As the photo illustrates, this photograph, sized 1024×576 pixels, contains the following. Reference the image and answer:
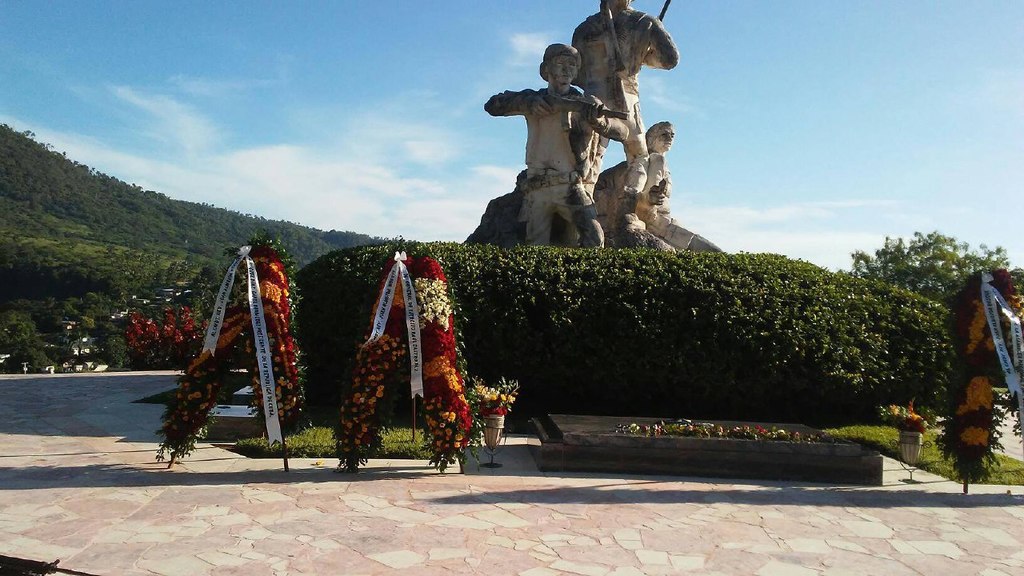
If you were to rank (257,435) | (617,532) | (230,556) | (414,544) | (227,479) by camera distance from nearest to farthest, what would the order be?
(230,556) < (414,544) < (617,532) < (227,479) < (257,435)

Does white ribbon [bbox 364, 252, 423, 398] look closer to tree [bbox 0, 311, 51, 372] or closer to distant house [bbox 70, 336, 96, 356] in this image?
tree [bbox 0, 311, 51, 372]

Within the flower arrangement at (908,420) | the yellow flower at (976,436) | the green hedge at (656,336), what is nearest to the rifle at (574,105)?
the green hedge at (656,336)

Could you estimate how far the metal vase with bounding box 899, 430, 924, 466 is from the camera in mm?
7609

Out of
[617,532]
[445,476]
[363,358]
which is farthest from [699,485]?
[363,358]

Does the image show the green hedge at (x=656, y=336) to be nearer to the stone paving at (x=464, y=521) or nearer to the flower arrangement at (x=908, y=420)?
the flower arrangement at (x=908, y=420)

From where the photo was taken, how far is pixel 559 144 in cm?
1206

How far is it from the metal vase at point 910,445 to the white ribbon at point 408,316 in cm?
495

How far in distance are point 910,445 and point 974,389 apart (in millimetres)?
857

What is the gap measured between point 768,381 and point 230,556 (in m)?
7.36

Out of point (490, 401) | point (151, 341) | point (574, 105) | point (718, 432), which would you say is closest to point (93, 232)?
point (151, 341)

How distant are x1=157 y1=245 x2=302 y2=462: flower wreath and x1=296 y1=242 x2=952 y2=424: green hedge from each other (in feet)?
8.92

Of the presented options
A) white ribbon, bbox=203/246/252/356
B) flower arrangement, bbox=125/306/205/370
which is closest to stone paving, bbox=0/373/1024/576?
white ribbon, bbox=203/246/252/356

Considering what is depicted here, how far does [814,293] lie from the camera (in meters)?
10.5

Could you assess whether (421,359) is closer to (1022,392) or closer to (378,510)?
(378,510)
